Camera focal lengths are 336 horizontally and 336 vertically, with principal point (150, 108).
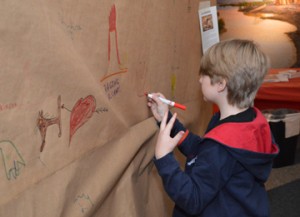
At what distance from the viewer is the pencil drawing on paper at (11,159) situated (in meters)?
0.58

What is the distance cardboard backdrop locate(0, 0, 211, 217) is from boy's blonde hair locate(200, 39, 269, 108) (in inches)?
8.9

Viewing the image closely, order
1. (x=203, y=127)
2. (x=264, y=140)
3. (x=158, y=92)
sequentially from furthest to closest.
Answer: (x=203, y=127) → (x=158, y=92) → (x=264, y=140)

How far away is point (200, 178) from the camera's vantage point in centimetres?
91

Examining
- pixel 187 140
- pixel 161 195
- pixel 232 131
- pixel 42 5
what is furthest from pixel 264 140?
pixel 42 5

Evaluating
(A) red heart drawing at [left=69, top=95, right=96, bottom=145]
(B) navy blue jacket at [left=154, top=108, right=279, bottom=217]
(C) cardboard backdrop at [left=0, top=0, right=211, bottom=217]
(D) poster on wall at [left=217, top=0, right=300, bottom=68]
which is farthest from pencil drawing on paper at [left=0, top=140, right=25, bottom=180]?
(D) poster on wall at [left=217, top=0, right=300, bottom=68]

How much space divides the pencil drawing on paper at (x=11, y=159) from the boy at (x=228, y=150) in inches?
16.4

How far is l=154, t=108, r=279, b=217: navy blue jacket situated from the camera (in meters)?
0.90

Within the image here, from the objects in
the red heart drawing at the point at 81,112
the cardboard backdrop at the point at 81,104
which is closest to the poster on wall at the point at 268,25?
the cardboard backdrop at the point at 81,104

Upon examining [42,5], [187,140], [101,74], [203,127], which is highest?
[42,5]

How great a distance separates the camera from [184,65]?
1.40 meters

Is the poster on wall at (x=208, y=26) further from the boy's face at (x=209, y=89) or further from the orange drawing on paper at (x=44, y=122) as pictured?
the orange drawing on paper at (x=44, y=122)

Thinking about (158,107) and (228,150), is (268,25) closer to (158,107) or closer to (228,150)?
(158,107)

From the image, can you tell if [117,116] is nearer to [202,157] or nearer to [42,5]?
[202,157]

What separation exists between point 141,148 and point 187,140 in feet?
0.77
